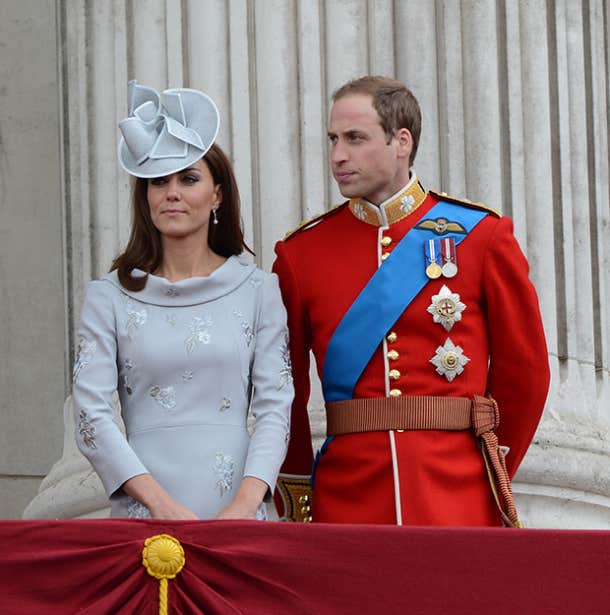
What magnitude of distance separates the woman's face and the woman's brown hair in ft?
0.09

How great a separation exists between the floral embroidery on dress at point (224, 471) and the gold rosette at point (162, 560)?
0.51 meters

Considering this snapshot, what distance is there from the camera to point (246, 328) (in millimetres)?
4164

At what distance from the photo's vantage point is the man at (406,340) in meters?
4.25

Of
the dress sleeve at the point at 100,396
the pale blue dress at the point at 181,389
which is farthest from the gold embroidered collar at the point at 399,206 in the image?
the dress sleeve at the point at 100,396

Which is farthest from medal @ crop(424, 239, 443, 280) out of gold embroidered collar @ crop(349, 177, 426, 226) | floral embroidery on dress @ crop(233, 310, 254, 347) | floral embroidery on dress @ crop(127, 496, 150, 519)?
floral embroidery on dress @ crop(127, 496, 150, 519)

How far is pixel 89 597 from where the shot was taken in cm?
351

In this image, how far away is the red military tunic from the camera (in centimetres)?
423

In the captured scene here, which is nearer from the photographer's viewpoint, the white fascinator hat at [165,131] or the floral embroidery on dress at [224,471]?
the floral embroidery on dress at [224,471]

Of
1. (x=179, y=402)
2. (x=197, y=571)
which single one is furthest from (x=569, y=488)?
(x=197, y=571)

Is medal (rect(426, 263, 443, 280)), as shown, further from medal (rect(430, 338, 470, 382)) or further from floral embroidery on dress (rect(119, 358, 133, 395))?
floral embroidery on dress (rect(119, 358, 133, 395))

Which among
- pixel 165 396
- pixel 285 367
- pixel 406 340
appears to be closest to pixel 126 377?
pixel 165 396

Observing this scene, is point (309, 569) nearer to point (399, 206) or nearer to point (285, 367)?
point (285, 367)

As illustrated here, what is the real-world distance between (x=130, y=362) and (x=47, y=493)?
5.34ft

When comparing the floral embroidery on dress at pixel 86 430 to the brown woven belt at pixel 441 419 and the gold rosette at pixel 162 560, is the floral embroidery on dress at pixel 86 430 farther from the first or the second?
the brown woven belt at pixel 441 419
